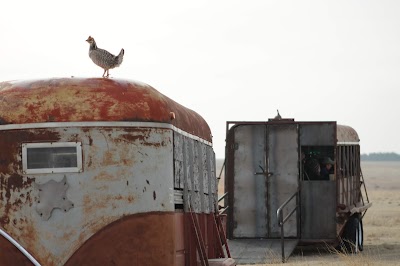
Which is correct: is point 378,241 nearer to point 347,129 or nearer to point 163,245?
point 347,129

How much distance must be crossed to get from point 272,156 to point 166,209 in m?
10.8

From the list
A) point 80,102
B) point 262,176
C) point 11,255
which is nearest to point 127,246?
point 11,255

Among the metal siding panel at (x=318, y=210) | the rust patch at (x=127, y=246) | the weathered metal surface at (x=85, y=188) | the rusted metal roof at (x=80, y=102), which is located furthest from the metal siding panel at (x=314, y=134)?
the rust patch at (x=127, y=246)

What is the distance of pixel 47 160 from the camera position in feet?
33.0

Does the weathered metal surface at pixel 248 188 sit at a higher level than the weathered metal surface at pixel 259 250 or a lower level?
higher

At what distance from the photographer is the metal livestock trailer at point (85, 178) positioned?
32.7ft

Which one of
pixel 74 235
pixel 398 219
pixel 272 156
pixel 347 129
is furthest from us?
pixel 398 219

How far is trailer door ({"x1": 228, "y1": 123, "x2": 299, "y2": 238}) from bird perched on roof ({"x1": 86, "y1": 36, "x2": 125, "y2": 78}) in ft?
32.8

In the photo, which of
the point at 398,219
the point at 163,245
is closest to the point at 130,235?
the point at 163,245

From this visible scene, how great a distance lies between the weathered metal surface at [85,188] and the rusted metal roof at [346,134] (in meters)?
11.3

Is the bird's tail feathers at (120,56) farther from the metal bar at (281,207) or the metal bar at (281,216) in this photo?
the metal bar at (281,207)

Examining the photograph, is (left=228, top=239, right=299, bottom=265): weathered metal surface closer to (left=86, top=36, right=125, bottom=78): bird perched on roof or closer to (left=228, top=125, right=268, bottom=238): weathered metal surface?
(left=228, top=125, right=268, bottom=238): weathered metal surface

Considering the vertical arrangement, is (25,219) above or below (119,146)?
below

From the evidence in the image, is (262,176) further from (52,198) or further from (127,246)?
(52,198)
